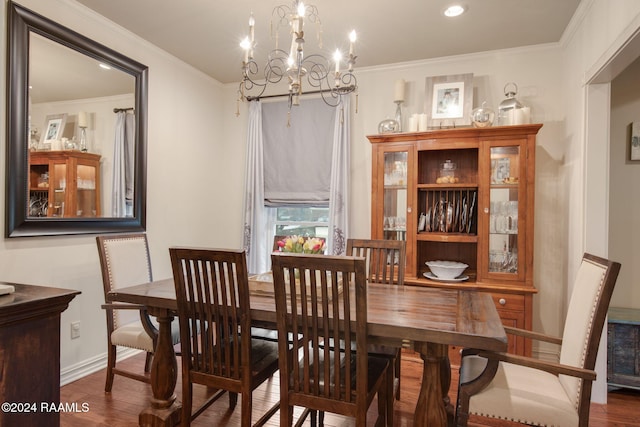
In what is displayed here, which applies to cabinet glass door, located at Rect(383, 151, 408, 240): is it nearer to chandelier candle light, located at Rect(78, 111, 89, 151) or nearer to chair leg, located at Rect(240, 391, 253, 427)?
chair leg, located at Rect(240, 391, 253, 427)

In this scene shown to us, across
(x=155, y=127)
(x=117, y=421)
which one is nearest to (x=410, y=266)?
(x=117, y=421)

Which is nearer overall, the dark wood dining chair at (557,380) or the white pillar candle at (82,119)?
the dark wood dining chair at (557,380)

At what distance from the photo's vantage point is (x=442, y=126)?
11.1 feet

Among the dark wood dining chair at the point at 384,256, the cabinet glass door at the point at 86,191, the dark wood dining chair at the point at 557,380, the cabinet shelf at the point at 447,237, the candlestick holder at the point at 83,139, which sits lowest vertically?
the dark wood dining chair at the point at 557,380

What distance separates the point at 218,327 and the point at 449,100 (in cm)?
278

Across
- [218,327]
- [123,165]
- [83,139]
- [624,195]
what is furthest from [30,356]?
[624,195]

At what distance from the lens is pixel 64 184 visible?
103 inches

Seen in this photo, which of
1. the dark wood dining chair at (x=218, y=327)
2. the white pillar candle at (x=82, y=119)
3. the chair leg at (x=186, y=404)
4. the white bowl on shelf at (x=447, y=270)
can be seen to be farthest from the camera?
the white bowl on shelf at (x=447, y=270)

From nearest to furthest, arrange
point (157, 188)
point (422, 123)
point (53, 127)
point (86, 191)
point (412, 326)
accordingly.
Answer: point (412, 326)
point (53, 127)
point (86, 191)
point (422, 123)
point (157, 188)

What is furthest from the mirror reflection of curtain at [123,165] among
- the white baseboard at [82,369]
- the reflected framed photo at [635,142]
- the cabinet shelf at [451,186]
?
the reflected framed photo at [635,142]

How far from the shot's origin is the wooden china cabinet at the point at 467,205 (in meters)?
2.96

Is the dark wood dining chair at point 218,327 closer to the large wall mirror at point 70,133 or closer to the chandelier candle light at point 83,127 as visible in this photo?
the large wall mirror at point 70,133

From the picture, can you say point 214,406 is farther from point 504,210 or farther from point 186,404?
point 504,210

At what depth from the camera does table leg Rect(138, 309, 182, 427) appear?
2039mm
